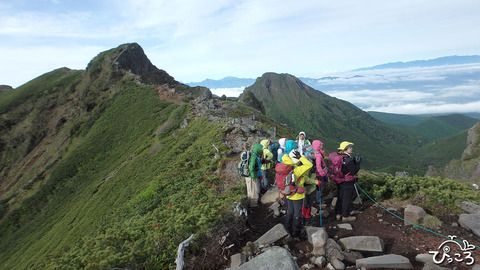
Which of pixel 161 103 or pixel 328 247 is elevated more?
pixel 161 103

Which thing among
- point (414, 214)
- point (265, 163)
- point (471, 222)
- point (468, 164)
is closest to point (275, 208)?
point (265, 163)

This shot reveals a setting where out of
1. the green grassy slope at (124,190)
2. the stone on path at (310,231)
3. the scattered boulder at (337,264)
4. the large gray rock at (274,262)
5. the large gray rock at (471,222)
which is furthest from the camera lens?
the green grassy slope at (124,190)

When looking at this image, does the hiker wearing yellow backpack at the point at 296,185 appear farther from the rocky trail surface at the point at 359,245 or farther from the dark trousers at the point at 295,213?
the rocky trail surface at the point at 359,245

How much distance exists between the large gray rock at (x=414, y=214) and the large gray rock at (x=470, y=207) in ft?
Answer: 5.51

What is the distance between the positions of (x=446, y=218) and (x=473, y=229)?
1133 mm

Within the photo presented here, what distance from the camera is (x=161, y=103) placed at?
5097 cm

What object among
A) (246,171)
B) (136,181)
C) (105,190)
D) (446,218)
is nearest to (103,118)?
(105,190)

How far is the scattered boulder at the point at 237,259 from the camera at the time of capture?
8.43 m

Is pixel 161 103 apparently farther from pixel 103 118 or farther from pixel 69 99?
pixel 69 99

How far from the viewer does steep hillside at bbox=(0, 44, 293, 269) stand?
10.9m

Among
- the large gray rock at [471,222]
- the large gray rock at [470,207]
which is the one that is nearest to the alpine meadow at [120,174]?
the large gray rock at [470,207]

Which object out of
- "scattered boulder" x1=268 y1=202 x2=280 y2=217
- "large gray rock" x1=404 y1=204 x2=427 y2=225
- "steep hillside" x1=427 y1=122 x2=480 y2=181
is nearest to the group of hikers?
"scattered boulder" x1=268 y1=202 x2=280 y2=217

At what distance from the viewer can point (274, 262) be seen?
6922 millimetres

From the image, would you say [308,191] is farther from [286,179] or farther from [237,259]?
[237,259]
